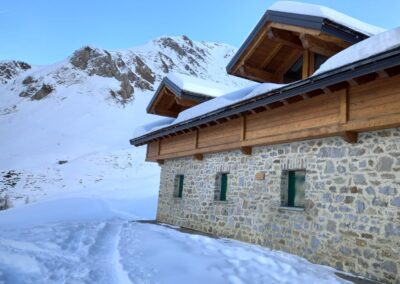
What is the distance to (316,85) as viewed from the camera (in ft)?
21.2

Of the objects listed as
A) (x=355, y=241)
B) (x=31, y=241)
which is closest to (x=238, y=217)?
Result: (x=355, y=241)

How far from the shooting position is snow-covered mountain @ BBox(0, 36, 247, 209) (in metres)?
27.6

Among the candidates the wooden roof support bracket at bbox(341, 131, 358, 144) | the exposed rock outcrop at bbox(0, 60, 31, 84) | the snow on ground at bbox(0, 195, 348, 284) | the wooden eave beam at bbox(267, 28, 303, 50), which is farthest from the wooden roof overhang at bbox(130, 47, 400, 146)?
the exposed rock outcrop at bbox(0, 60, 31, 84)

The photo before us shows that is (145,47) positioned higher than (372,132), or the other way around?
(145,47)

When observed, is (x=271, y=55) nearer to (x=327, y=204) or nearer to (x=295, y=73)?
(x=295, y=73)

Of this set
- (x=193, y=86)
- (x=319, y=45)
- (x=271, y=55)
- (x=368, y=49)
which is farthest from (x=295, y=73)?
(x=368, y=49)

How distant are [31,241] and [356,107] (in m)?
7.13

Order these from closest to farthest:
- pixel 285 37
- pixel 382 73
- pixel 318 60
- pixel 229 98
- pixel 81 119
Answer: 1. pixel 382 73
2. pixel 318 60
3. pixel 285 37
4. pixel 229 98
5. pixel 81 119

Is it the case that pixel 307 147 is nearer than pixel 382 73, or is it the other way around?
pixel 382 73

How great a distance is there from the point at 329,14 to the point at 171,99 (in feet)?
27.6

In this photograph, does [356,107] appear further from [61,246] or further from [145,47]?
[145,47]

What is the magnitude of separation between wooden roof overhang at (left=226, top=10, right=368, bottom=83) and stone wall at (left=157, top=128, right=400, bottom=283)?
244cm

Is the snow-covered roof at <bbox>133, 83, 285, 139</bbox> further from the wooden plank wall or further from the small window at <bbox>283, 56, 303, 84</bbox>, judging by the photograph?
the small window at <bbox>283, 56, 303, 84</bbox>

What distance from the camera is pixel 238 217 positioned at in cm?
935
